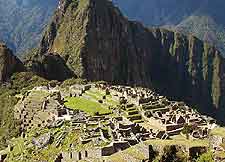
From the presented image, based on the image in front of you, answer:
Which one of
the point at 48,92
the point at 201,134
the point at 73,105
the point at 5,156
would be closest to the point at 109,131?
the point at 201,134

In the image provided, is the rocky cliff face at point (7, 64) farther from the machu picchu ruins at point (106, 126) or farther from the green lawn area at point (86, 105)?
the green lawn area at point (86, 105)

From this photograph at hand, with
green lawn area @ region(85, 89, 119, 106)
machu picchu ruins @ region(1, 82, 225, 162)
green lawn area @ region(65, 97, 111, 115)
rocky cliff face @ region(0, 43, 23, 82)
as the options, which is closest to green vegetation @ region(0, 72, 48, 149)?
machu picchu ruins @ region(1, 82, 225, 162)

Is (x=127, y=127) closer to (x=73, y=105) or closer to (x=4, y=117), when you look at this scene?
(x=73, y=105)

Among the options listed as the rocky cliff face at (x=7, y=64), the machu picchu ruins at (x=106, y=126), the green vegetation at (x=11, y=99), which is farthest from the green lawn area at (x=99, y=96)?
the rocky cliff face at (x=7, y=64)

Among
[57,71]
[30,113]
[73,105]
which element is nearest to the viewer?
[73,105]

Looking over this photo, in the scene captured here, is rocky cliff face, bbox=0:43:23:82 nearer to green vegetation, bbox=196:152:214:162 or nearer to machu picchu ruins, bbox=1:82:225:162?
machu picchu ruins, bbox=1:82:225:162

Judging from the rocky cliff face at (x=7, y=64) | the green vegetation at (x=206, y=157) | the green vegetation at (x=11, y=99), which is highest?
the green vegetation at (x=206, y=157)

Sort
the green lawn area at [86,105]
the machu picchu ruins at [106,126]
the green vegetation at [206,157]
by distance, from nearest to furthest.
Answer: the green vegetation at [206,157] → the machu picchu ruins at [106,126] → the green lawn area at [86,105]
